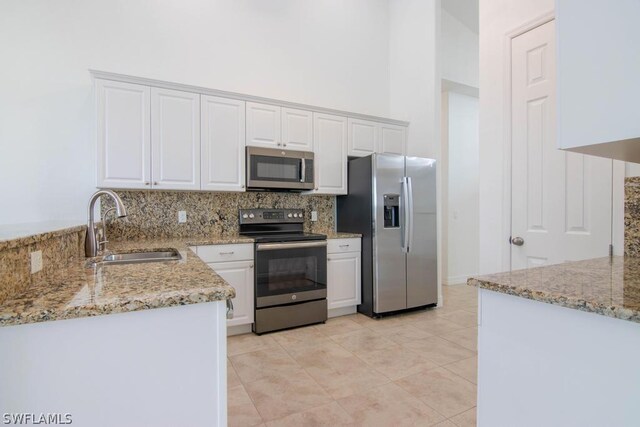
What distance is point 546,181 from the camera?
2236 mm

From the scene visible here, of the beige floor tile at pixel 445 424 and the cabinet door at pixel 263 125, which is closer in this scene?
the beige floor tile at pixel 445 424

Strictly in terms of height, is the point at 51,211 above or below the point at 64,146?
below

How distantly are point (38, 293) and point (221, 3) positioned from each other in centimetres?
350

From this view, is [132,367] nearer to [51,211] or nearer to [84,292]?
[84,292]

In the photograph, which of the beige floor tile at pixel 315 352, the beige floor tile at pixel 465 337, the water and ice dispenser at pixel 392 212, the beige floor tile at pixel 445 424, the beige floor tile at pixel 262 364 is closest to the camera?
the beige floor tile at pixel 445 424

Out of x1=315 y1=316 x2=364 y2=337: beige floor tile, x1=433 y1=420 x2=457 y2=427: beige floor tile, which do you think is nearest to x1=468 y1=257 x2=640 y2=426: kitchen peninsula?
x1=433 y1=420 x2=457 y2=427: beige floor tile

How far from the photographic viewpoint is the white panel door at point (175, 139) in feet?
9.17

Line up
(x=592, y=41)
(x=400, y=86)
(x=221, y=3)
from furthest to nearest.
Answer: (x=400, y=86), (x=221, y=3), (x=592, y=41)

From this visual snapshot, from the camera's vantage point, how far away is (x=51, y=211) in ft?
8.98

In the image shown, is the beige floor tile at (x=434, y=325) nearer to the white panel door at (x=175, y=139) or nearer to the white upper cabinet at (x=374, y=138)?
the white upper cabinet at (x=374, y=138)

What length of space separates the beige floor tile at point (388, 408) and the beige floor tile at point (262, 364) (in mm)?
567

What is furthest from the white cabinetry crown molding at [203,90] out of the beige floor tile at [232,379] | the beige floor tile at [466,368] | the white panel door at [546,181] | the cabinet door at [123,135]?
the beige floor tile at [466,368]

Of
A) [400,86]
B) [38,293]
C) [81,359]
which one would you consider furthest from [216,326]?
[400,86]

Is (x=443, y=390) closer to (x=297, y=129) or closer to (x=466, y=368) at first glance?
(x=466, y=368)
